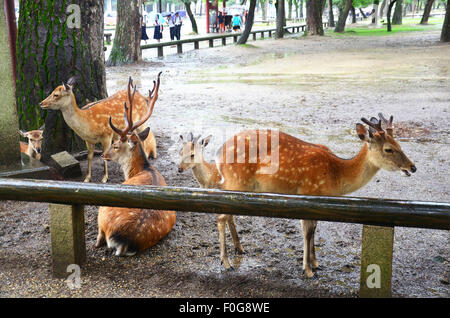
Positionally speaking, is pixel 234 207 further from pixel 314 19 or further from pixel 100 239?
pixel 314 19

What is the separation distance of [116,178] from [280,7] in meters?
22.4

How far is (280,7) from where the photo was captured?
2633cm

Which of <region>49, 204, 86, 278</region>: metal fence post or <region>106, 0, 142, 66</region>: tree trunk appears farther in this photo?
<region>106, 0, 142, 66</region>: tree trunk

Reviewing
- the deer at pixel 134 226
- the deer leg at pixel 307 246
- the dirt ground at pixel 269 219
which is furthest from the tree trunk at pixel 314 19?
the deer leg at pixel 307 246

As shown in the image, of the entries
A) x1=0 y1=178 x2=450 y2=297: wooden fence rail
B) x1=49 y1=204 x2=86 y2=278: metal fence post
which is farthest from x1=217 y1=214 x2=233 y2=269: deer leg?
x1=49 y1=204 x2=86 y2=278: metal fence post

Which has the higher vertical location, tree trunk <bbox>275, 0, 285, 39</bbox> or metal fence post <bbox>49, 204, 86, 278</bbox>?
tree trunk <bbox>275, 0, 285, 39</bbox>

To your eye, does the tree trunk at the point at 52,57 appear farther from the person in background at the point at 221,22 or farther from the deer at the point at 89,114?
the person in background at the point at 221,22

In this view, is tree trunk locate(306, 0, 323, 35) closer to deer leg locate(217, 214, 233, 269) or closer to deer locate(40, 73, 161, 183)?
deer locate(40, 73, 161, 183)

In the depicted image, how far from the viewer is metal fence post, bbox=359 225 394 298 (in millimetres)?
2941

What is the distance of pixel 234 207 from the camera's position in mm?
3070

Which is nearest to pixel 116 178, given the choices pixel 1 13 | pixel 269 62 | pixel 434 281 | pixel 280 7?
pixel 1 13

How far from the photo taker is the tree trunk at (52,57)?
6.04 metres
